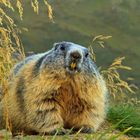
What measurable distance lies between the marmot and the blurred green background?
1807 cm

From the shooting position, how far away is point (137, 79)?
90.5 ft

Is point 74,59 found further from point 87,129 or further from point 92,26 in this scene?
point 92,26

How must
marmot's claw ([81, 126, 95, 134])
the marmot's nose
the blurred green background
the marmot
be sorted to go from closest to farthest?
the marmot's nose → the marmot → marmot's claw ([81, 126, 95, 134]) → the blurred green background

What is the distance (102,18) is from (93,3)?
4.26m

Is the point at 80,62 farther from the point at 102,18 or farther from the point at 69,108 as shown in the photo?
the point at 102,18

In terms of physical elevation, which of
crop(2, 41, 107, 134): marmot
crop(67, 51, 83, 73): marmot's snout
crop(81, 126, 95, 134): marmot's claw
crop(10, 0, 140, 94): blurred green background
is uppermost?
crop(10, 0, 140, 94): blurred green background

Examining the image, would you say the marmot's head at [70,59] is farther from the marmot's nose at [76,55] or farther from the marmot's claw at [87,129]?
the marmot's claw at [87,129]

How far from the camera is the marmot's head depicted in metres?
8.41

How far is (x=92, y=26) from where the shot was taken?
38.5 m

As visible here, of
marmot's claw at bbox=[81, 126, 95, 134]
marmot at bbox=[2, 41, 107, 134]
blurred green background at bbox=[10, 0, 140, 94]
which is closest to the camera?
marmot at bbox=[2, 41, 107, 134]

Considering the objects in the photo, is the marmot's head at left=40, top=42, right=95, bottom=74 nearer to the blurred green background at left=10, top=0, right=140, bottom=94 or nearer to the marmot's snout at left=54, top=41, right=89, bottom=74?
the marmot's snout at left=54, top=41, right=89, bottom=74

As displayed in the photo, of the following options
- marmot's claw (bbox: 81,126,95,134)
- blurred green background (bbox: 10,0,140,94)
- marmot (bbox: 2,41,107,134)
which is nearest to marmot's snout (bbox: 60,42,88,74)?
marmot (bbox: 2,41,107,134)

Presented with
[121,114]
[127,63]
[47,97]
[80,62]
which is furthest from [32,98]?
[127,63]

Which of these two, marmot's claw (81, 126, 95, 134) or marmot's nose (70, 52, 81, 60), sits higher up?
marmot's nose (70, 52, 81, 60)
